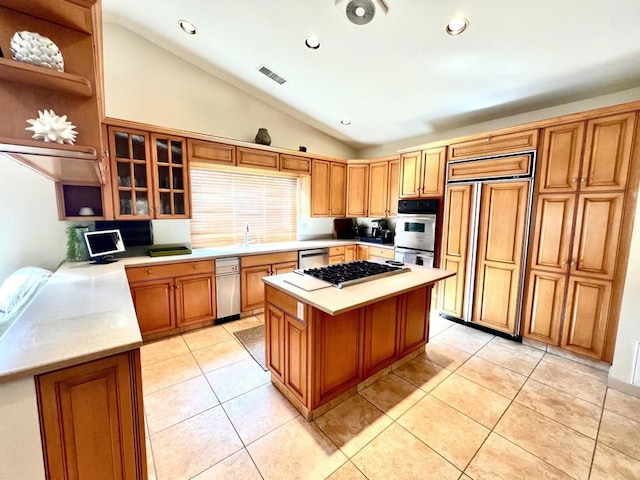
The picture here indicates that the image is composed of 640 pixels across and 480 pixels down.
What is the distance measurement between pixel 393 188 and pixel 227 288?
9.56 feet

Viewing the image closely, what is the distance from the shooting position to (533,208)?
8.79 ft

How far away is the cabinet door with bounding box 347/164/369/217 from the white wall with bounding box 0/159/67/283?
3851 mm

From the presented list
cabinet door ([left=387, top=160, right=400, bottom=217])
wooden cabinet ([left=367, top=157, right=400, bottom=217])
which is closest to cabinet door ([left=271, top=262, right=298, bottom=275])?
wooden cabinet ([left=367, top=157, right=400, bottom=217])

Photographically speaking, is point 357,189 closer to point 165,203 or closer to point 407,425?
point 165,203

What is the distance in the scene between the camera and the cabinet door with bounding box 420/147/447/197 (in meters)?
3.34

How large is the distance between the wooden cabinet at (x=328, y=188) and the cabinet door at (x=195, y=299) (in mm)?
1987

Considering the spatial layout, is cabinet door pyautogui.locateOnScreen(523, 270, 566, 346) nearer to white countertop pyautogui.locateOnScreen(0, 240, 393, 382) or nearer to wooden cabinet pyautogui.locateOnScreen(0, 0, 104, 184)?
white countertop pyautogui.locateOnScreen(0, 240, 393, 382)

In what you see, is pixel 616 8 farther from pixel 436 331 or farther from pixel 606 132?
pixel 436 331

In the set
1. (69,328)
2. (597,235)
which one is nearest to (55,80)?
(69,328)

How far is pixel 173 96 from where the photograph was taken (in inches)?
123

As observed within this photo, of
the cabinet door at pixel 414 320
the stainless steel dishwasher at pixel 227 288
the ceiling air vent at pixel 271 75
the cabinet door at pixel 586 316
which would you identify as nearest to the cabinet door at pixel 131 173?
the stainless steel dishwasher at pixel 227 288

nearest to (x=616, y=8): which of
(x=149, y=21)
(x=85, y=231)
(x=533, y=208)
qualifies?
(x=533, y=208)

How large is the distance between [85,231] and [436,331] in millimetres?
4054

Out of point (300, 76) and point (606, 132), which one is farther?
point (300, 76)
